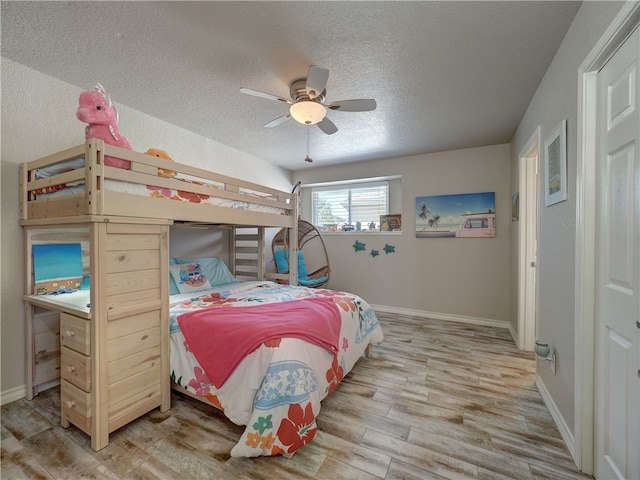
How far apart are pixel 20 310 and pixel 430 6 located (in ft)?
11.2

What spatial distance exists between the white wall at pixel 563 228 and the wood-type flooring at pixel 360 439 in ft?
0.93

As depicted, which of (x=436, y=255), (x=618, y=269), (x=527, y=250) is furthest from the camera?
(x=436, y=255)

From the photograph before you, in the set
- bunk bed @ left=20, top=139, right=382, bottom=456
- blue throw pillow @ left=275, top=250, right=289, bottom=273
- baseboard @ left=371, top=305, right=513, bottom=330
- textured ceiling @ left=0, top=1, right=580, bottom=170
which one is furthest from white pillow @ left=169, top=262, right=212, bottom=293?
baseboard @ left=371, top=305, right=513, bottom=330

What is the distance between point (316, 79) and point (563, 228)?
1812 millimetres

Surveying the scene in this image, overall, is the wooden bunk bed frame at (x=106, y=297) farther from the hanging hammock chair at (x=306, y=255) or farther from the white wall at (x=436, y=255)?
the white wall at (x=436, y=255)

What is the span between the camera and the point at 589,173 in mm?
1349

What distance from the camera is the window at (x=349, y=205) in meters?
4.46

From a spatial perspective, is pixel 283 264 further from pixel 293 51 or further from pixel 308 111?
pixel 293 51

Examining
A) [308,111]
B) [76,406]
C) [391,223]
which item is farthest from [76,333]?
[391,223]

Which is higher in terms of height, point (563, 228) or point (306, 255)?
point (563, 228)

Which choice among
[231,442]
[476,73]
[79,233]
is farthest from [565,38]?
[79,233]

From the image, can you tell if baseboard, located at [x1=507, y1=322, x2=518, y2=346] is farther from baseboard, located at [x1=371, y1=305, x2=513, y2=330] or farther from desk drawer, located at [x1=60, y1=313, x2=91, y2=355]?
desk drawer, located at [x1=60, y1=313, x2=91, y2=355]

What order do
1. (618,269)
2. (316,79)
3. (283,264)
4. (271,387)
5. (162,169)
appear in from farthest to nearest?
(283,264) → (162,169) → (316,79) → (271,387) → (618,269)

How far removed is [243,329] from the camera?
1.63 metres
